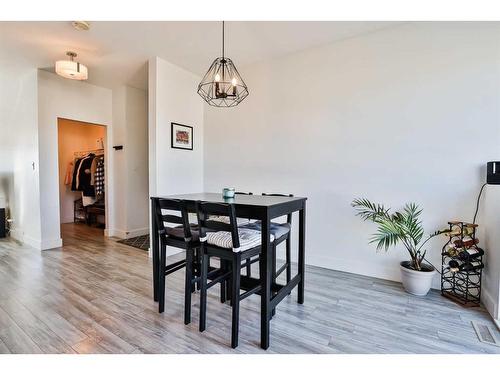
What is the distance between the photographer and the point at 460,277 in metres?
2.32

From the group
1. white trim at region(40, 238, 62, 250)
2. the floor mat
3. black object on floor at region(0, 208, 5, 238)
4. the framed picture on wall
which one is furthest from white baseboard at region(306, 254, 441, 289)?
black object on floor at region(0, 208, 5, 238)

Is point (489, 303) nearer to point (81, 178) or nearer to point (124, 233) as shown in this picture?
point (124, 233)

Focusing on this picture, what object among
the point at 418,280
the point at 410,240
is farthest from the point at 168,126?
the point at 418,280

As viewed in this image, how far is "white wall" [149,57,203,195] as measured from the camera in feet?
11.0

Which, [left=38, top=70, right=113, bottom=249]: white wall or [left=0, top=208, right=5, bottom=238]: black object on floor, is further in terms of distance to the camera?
[left=0, top=208, right=5, bottom=238]: black object on floor

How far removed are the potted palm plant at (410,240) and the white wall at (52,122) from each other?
14.3 feet

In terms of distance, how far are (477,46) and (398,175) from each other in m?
1.25

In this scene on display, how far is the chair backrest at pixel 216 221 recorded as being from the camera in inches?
62.9

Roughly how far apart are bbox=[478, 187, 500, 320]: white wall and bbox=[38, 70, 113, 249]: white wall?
508cm

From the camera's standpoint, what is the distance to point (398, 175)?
2.62 meters

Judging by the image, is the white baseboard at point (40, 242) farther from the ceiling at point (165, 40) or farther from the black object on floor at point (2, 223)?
the ceiling at point (165, 40)

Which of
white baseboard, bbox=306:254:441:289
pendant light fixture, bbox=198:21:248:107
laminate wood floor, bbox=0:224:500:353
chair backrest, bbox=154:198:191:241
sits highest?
pendant light fixture, bbox=198:21:248:107

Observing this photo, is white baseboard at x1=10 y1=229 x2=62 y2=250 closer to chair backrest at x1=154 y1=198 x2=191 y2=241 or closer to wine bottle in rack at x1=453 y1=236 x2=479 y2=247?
chair backrest at x1=154 y1=198 x2=191 y2=241
